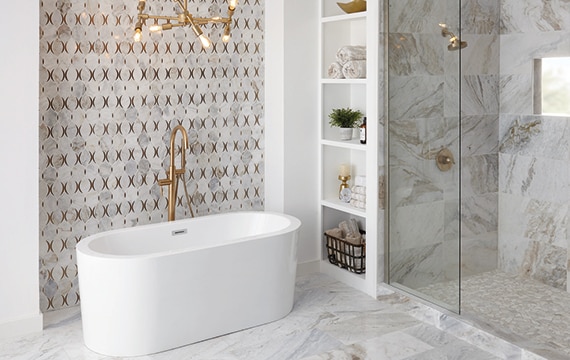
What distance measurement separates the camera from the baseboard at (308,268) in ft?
15.7

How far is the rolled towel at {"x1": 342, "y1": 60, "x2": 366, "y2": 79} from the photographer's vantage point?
442 cm

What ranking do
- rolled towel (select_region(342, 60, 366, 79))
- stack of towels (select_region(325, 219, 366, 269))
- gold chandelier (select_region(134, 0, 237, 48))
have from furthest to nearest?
stack of towels (select_region(325, 219, 366, 269))
rolled towel (select_region(342, 60, 366, 79))
gold chandelier (select_region(134, 0, 237, 48))

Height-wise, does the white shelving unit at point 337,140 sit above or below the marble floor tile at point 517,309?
above

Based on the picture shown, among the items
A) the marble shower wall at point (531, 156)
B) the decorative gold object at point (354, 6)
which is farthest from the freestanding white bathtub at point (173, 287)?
the marble shower wall at point (531, 156)

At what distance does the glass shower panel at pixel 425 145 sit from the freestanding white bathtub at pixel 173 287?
2.39ft

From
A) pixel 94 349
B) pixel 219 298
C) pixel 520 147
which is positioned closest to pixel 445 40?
pixel 520 147

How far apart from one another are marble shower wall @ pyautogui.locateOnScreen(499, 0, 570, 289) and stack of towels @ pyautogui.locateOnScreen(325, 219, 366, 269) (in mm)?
1123

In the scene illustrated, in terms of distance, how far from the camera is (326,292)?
444cm

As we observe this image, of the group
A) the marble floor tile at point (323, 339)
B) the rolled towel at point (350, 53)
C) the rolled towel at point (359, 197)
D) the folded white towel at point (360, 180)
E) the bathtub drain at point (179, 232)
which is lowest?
Result: the marble floor tile at point (323, 339)
